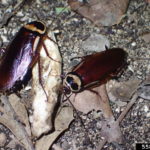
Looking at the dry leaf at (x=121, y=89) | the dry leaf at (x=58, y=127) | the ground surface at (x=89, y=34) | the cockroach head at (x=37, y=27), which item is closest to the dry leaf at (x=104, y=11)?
the ground surface at (x=89, y=34)

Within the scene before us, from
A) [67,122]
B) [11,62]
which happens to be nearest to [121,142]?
[67,122]

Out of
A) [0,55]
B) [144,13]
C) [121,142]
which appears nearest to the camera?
[121,142]

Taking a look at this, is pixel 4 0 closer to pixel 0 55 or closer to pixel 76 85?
pixel 0 55

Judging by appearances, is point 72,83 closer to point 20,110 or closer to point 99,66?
point 99,66

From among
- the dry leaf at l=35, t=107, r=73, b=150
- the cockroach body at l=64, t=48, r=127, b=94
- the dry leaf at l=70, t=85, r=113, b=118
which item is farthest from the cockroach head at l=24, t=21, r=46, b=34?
the dry leaf at l=35, t=107, r=73, b=150

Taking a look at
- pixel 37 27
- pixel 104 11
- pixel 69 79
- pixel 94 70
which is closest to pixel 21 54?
pixel 37 27

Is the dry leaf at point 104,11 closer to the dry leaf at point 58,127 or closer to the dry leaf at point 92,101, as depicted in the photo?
the dry leaf at point 92,101
